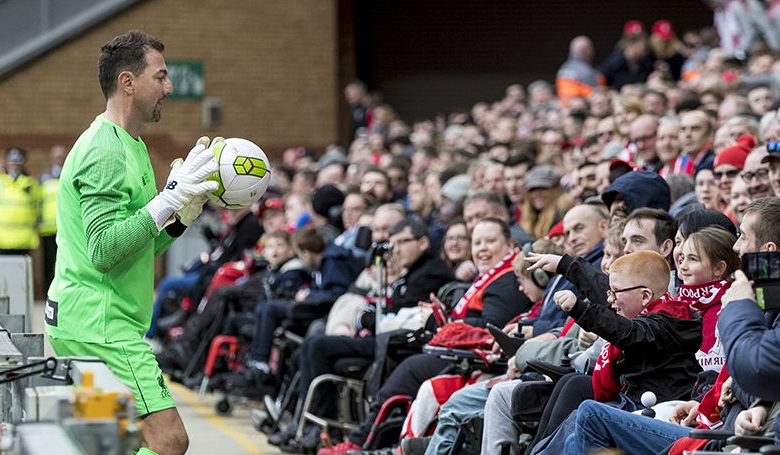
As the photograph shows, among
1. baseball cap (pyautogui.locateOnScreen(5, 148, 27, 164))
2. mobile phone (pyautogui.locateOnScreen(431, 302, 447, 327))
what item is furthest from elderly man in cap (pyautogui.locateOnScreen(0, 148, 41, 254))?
mobile phone (pyautogui.locateOnScreen(431, 302, 447, 327))

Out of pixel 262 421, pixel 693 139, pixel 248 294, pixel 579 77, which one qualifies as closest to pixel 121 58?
pixel 693 139

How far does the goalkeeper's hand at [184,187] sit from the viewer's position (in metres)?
5.41

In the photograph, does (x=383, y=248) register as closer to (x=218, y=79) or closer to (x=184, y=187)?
(x=184, y=187)

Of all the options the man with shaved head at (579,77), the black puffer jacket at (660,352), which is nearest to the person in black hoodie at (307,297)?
the black puffer jacket at (660,352)

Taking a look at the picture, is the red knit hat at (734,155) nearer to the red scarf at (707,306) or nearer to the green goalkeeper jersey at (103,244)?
the red scarf at (707,306)

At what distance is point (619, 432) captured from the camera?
18.1 ft

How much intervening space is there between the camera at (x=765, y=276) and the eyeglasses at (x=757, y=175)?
10.2 ft

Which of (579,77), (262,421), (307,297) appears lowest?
(262,421)

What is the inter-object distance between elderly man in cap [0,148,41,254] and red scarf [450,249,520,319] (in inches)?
370

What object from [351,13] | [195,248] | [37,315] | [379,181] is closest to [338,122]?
[351,13]

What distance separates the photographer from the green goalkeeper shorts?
17.8 ft

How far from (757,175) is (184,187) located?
12.0 feet

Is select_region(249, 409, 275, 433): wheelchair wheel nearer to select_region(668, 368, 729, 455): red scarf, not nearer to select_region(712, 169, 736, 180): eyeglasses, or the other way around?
select_region(712, 169, 736, 180): eyeglasses

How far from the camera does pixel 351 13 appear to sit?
25219 millimetres
